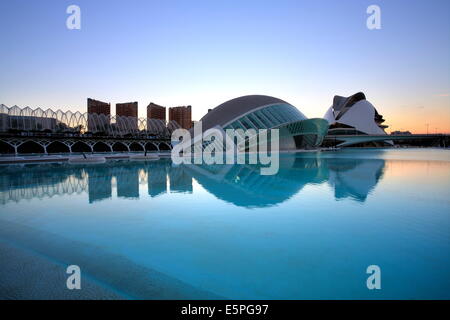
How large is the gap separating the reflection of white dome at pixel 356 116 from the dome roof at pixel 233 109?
4565cm

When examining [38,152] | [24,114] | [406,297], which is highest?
[24,114]

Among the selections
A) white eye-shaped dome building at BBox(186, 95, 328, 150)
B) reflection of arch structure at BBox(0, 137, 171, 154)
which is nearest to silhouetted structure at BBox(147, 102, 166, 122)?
reflection of arch structure at BBox(0, 137, 171, 154)

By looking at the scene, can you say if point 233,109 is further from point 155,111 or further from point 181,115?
point 181,115

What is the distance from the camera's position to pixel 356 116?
83.6 m

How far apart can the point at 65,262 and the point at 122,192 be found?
699cm

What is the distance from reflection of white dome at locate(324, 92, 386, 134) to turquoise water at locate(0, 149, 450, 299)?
8046 cm

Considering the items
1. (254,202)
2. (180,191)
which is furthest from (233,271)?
(180,191)

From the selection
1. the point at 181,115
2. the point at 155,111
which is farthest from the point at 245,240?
the point at 181,115

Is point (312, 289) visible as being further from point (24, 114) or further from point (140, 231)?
point (24, 114)

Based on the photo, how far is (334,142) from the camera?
83.1m

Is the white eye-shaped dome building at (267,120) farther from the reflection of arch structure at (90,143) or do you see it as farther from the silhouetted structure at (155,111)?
the silhouetted structure at (155,111)

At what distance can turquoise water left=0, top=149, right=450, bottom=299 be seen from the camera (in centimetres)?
379

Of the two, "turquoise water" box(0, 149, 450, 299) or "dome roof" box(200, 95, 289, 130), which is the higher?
"dome roof" box(200, 95, 289, 130)

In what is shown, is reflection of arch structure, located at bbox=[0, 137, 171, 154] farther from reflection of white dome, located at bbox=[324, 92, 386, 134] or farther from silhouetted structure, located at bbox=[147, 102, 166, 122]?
reflection of white dome, located at bbox=[324, 92, 386, 134]
